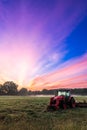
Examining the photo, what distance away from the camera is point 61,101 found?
33.8m

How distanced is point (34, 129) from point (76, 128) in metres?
2.05

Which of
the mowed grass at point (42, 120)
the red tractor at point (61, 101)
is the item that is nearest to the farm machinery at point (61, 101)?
the red tractor at point (61, 101)

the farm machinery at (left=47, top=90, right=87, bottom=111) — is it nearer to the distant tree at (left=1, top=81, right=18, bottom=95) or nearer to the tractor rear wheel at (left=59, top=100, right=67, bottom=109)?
the tractor rear wheel at (left=59, top=100, right=67, bottom=109)

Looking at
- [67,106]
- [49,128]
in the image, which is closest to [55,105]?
[67,106]

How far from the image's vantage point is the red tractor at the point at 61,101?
32459 millimetres

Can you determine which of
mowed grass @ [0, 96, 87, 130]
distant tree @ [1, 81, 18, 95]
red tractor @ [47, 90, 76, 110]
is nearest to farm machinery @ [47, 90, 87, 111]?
red tractor @ [47, 90, 76, 110]

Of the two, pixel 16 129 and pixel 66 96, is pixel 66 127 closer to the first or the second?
pixel 16 129

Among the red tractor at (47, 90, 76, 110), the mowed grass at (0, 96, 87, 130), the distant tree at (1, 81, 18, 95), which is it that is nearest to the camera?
the mowed grass at (0, 96, 87, 130)

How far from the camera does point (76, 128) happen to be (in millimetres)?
13508

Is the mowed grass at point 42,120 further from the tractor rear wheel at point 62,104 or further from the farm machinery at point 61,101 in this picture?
the tractor rear wheel at point 62,104

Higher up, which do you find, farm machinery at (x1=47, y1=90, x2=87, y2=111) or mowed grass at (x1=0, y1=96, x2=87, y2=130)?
farm machinery at (x1=47, y1=90, x2=87, y2=111)

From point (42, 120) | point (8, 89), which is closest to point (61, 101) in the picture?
point (42, 120)

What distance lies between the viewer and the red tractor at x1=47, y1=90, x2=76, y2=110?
32.5 metres

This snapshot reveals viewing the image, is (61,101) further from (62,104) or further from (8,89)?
(8,89)
